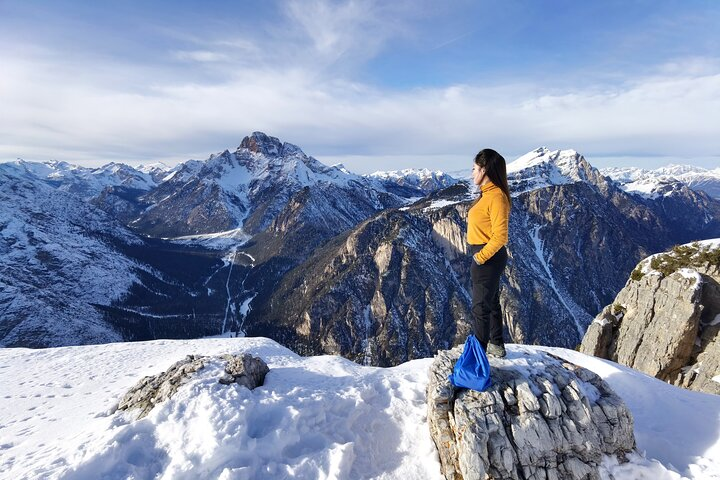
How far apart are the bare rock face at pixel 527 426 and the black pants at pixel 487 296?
3.85 ft

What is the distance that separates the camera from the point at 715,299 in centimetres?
2898

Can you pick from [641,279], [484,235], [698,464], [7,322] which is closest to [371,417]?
[484,235]

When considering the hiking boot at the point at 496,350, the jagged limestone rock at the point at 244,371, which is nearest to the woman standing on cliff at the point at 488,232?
the hiking boot at the point at 496,350

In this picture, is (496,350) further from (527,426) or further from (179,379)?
(179,379)

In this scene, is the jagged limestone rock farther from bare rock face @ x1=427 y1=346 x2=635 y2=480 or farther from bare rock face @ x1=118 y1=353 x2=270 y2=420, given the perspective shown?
bare rock face @ x1=427 y1=346 x2=635 y2=480

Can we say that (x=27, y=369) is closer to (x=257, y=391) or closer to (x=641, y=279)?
(x=257, y=391)

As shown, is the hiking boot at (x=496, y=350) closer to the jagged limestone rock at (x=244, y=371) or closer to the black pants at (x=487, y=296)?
the black pants at (x=487, y=296)

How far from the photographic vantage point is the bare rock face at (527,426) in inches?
395

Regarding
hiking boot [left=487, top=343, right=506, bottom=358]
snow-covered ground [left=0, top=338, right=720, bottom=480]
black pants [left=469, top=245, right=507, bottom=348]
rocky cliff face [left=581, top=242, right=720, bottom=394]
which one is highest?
black pants [left=469, top=245, right=507, bottom=348]

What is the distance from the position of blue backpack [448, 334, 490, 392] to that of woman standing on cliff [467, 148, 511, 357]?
62 cm

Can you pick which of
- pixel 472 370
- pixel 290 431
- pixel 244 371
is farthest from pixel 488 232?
pixel 244 371

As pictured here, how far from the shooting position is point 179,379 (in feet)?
44.5

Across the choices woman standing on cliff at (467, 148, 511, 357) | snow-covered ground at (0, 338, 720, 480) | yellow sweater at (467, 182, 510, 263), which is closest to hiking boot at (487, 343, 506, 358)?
snow-covered ground at (0, 338, 720, 480)

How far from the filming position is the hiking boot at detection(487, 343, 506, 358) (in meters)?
12.4
